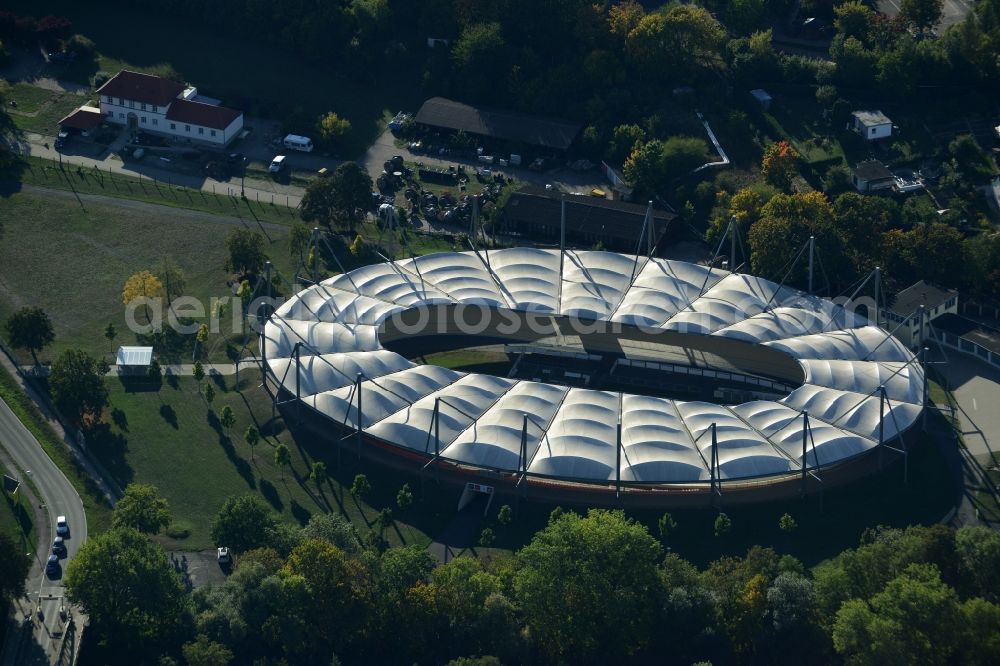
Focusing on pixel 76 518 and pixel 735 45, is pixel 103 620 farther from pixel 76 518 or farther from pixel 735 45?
pixel 735 45

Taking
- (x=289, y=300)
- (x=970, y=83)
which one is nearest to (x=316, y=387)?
(x=289, y=300)

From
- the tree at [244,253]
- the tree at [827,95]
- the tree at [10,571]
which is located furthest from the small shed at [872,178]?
the tree at [10,571]

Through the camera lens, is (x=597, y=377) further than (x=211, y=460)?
Yes

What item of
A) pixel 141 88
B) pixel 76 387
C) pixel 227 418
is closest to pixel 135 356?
pixel 76 387

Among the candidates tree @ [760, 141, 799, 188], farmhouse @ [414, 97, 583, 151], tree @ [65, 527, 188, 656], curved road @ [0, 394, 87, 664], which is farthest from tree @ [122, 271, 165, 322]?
tree @ [760, 141, 799, 188]

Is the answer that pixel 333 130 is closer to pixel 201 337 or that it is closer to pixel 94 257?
pixel 94 257

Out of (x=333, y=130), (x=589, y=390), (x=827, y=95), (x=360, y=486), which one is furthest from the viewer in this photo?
(x=333, y=130)

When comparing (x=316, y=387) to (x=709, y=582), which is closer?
(x=709, y=582)
